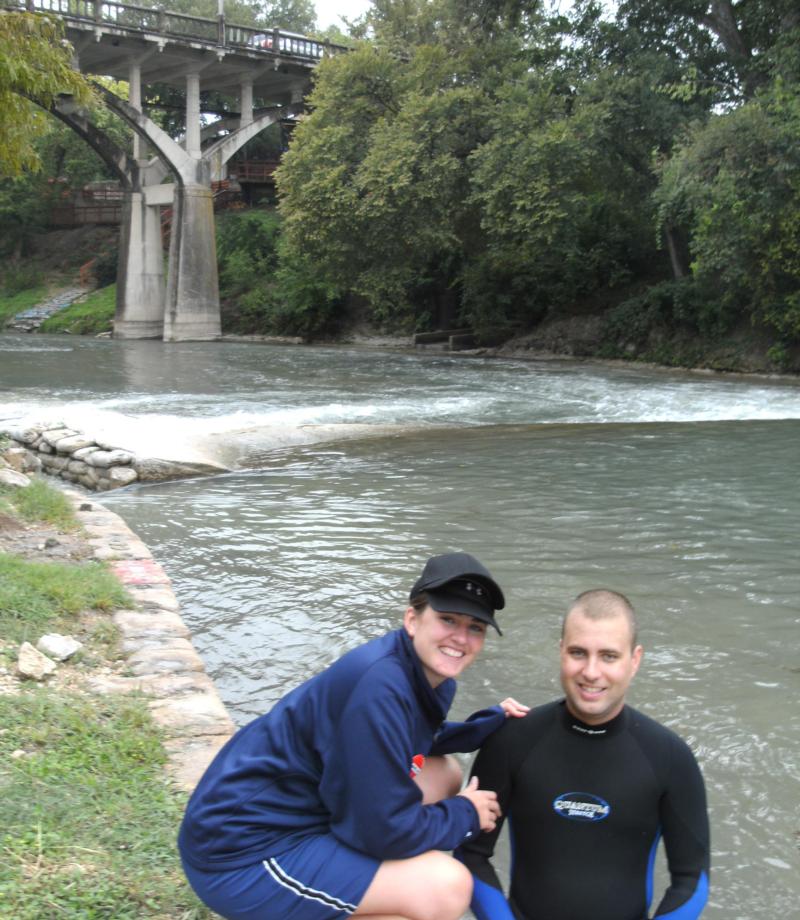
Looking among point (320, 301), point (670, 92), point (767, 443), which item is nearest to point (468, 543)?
point (767, 443)

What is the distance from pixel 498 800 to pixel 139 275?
47.0m

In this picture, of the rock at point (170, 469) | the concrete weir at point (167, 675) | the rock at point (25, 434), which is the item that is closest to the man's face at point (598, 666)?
the concrete weir at point (167, 675)

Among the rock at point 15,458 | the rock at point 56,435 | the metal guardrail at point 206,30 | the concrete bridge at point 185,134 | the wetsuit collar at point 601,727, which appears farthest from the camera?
the concrete bridge at point 185,134

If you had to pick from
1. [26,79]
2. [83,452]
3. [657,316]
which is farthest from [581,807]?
[657,316]

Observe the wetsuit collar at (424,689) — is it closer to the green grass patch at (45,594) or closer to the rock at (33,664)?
the rock at (33,664)

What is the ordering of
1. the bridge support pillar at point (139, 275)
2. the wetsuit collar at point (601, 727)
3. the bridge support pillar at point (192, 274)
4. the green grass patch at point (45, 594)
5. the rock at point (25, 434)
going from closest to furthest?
the wetsuit collar at point (601, 727)
the green grass patch at point (45, 594)
the rock at point (25, 434)
the bridge support pillar at point (192, 274)
the bridge support pillar at point (139, 275)

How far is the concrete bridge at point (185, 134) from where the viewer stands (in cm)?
4069

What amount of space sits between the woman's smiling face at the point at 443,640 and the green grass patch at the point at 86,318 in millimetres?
47194

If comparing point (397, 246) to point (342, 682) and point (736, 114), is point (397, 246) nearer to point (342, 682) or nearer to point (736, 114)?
point (736, 114)

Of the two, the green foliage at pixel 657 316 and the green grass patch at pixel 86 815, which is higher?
the green foliage at pixel 657 316

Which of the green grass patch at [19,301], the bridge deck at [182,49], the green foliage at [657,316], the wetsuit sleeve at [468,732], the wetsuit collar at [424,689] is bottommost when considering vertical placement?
the wetsuit sleeve at [468,732]

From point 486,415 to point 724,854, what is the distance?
45.2ft

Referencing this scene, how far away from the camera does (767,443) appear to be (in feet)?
46.7

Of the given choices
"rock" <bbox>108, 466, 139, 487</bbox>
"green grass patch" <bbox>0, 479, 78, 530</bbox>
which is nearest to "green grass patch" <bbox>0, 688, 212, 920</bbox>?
"green grass patch" <bbox>0, 479, 78, 530</bbox>
